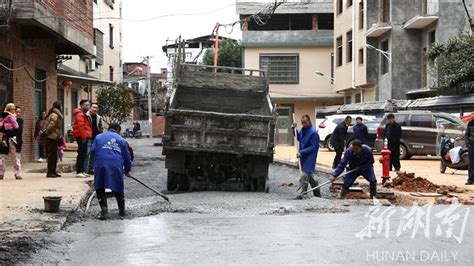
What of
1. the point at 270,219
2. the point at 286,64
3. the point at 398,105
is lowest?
the point at 270,219

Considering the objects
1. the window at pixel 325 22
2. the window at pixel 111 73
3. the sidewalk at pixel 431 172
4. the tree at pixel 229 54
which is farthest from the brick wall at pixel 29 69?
the tree at pixel 229 54

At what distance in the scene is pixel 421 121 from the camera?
23.9 metres

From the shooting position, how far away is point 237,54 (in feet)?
201

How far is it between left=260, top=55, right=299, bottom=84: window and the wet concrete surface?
35.3 metres

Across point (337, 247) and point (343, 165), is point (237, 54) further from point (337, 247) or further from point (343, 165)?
point (337, 247)

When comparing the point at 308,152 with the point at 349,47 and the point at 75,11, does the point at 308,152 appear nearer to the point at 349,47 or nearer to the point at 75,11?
the point at 75,11

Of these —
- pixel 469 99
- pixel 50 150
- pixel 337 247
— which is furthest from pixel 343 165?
pixel 469 99

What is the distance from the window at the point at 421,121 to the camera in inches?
936

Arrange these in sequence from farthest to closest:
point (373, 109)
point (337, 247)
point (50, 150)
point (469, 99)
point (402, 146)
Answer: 1. point (373, 109)
2. point (469, 99)
3. point (402, 146)
4. point (50, 150)
5. point (337, 247)

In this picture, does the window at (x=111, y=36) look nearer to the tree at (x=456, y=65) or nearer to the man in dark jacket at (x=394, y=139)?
the tree at (x=456, y=65)

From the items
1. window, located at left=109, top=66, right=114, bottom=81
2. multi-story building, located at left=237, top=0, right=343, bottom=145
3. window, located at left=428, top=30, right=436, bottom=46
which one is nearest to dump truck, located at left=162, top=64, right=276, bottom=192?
window, located at left=428, top=30, right=436, bottom=46

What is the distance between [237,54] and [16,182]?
48381mm

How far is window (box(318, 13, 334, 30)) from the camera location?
48594 millimetres

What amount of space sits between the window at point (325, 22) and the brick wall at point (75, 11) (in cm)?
2702
